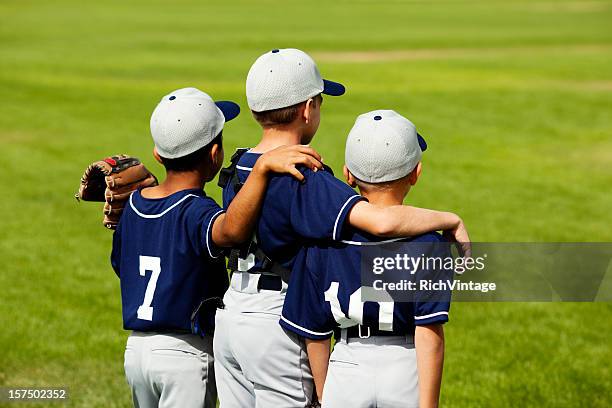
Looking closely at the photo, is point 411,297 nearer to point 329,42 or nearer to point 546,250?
point 546,250

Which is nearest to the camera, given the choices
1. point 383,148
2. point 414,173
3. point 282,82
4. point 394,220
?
point 394,220

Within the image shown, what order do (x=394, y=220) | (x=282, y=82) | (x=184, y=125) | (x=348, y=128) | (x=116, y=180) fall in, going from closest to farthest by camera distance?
(x=394, y=220), (x=282, y=82), (x=184, y=125), (x=116, y=180), (x=348, y=128)

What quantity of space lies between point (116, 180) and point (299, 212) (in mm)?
1127

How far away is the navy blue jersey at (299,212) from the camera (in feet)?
11.6

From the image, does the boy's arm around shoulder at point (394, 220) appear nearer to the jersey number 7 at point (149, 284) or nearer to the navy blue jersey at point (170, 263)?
the navy blue jersey at point (170, 263)

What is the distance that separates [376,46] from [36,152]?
2164 cm

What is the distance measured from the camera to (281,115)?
3912 millimetres

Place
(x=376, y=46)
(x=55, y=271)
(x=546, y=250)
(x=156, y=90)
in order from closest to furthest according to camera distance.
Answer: (x=55, y=271)
(x=546, y=250)
(x=156, y=90)
(x=376, y=46)

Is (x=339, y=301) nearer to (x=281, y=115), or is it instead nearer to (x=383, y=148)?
(x=383, y=148)

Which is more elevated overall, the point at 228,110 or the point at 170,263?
the point at 228,110

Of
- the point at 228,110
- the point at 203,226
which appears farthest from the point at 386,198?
the point at 228,110

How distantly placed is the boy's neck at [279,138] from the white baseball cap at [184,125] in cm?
30

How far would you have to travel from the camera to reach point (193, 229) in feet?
13.1

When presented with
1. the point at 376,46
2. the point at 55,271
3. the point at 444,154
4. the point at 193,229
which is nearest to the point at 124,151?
the point at 444,154
